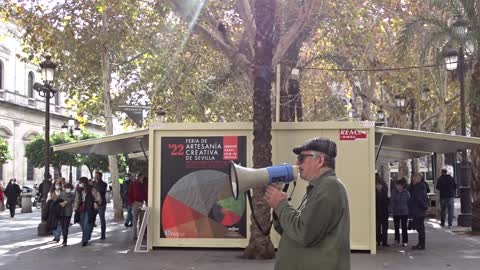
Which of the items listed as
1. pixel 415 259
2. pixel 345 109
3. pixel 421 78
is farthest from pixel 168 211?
pixel 345 109

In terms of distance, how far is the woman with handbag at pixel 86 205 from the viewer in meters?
13.7

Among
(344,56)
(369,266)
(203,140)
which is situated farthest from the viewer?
(344,56)

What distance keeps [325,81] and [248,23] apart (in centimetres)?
1758

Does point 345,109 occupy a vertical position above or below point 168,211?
above

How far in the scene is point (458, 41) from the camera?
1628cm

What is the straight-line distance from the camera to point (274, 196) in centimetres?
348

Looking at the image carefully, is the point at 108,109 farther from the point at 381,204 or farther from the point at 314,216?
the point at 314,216

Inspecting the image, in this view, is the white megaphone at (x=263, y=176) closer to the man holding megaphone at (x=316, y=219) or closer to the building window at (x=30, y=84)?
the man holding megaphone at (x=316, y=219)

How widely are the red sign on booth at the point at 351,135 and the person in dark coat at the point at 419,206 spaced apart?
170 centimetres

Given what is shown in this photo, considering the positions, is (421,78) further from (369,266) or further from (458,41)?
(369,266)

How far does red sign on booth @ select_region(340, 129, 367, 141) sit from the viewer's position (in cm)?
1192

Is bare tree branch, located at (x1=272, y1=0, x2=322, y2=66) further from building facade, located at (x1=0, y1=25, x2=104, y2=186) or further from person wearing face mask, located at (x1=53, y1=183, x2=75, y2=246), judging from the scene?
building facade, located at (x1=0, y1=25, x2=104, y2=186)

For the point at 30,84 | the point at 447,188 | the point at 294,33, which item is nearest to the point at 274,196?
the point at 294,33

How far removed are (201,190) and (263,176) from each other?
8894mm
